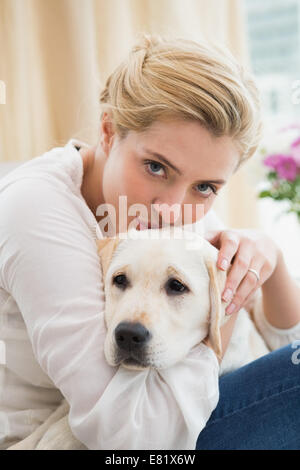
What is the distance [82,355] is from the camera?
0.95 m

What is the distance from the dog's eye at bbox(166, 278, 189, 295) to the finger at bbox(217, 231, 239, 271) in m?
0.11

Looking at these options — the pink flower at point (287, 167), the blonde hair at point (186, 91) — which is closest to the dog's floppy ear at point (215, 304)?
the blonde hair at point (186, 91)

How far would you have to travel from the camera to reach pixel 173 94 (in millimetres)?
1105

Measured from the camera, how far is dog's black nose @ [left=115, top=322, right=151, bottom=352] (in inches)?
36.8

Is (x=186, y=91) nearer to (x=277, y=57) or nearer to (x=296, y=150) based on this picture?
(x=296, y=150)

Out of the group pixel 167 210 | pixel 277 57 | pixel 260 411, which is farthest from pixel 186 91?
pixel 277 57

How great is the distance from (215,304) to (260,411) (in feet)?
0.92

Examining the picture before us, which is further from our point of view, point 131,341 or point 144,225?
point 144,225

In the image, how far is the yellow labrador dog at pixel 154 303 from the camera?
95cm

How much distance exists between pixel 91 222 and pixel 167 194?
192 mm

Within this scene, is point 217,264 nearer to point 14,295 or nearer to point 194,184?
point 194,184
